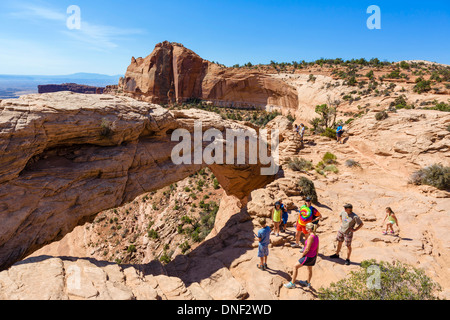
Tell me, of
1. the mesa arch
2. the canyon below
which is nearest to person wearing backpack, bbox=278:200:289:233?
the canyon below

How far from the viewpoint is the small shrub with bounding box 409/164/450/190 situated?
34.3 ft

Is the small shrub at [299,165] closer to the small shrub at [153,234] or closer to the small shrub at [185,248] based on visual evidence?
the small shrub at [185,248]

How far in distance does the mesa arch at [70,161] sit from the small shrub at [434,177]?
458 inches

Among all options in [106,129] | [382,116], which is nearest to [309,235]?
Result: [106,129]

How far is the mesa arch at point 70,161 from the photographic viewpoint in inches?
254

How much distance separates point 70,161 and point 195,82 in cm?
5054

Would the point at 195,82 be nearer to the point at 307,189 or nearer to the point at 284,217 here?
the point at 307,189

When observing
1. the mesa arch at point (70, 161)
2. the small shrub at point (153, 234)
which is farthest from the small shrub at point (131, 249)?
the mesa arch at point (70, 161)

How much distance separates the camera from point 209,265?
7.59 metres

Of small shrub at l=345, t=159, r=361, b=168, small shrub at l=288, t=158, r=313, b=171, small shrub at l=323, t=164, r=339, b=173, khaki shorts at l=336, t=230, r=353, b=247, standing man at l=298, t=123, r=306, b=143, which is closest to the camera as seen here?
khaki shorts at l=336, t=230, r=353, b=247

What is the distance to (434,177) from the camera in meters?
10.9

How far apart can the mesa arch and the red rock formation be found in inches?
1606

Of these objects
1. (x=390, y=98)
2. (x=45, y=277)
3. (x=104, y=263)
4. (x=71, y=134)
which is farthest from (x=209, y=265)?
(x=390, y=98)

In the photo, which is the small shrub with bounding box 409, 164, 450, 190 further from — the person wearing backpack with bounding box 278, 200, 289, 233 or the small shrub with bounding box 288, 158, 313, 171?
the person wearing backpack with bounding box 278, 200, 289, 233
